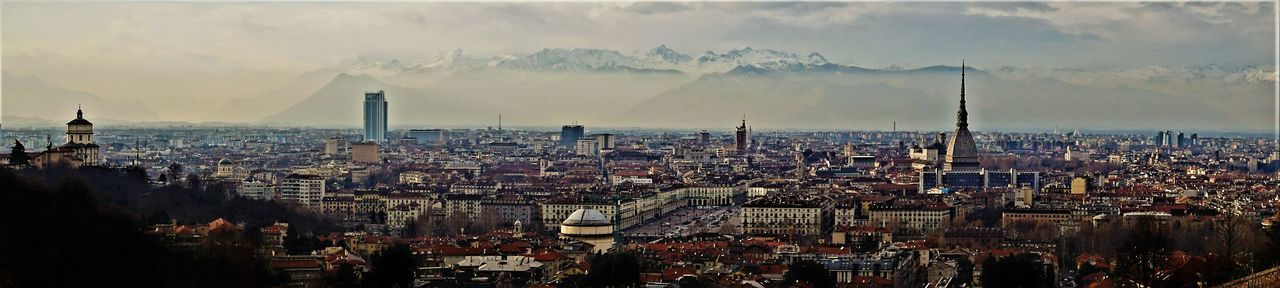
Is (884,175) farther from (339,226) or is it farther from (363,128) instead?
(363,128)

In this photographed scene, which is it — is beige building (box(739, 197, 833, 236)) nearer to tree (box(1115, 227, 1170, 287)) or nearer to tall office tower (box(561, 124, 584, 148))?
tree (box(1115, 227, 1170, 287))

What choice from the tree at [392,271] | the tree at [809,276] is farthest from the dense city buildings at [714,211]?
the tree at [392,271]

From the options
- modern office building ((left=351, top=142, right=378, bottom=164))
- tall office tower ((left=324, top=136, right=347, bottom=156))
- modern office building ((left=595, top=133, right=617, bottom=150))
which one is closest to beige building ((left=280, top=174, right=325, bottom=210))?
modern office building ((left=351, top=142, right=378, bottom=164))

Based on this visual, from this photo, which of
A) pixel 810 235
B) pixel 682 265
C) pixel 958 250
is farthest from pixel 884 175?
pixel 682 265

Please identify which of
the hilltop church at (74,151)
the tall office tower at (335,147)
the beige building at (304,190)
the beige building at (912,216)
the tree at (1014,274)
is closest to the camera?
the tree at (1014,274)

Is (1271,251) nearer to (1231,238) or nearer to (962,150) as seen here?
(1231,238)

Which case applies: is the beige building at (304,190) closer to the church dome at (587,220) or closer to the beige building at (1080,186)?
the church dome at (587,220)

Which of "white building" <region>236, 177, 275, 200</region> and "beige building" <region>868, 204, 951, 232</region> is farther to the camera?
"white building" <region>236, 177, 275, 200</region>
